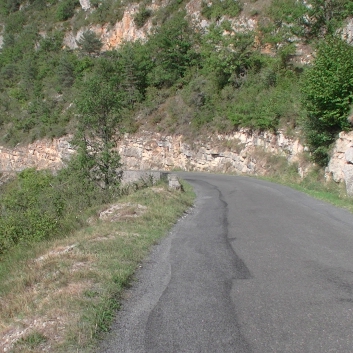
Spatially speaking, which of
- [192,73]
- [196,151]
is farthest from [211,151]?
[192,73]

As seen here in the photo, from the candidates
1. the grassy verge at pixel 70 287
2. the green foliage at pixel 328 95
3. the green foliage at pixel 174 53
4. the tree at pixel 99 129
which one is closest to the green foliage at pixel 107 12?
the green foliage at pixel 174 53

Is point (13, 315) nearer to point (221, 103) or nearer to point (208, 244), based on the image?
point (208, 244)

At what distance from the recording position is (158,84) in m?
40.9

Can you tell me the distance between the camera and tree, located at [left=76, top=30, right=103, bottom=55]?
172 ft

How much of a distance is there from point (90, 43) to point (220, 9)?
2120 cm

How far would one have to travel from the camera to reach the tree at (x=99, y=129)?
17.6 meters

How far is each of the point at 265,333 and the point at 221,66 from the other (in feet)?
98.1

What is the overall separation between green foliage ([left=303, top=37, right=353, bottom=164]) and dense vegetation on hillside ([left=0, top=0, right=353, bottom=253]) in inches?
2.0

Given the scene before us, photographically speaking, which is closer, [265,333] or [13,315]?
[265,333]

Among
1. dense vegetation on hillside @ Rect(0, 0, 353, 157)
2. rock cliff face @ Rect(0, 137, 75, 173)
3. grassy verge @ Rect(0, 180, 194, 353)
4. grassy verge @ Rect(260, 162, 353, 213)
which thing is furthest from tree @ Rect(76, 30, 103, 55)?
grassy verge @ Rect(0, 180, 194, 353)

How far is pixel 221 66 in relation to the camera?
3181 cm

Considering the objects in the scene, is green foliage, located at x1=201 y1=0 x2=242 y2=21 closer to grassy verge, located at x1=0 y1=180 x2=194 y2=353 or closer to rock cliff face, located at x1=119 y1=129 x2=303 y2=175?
rock cliff face, located at x1=119 y1=129 x2=303 y2=175

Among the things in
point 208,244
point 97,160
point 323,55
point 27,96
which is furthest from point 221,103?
point 27,96

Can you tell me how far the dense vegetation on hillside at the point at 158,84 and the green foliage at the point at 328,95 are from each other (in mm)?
51
